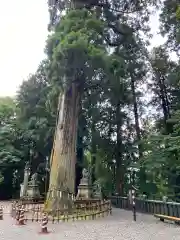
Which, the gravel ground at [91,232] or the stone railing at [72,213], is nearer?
the gravel ground at [91,232]

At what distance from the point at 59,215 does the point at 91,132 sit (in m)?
9.38

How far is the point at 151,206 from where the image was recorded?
1138 centimetres

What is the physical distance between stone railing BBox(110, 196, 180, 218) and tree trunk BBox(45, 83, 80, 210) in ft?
10.9

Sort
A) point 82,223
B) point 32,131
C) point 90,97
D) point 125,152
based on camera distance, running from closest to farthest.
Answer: point 82,223 → point 90,97 → point 125,152 → point 32,131

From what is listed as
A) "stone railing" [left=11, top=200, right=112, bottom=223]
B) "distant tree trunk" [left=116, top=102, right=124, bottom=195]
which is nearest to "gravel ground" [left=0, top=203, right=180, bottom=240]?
"stone railing" [left=11, top=200, right=112, bottom=223]

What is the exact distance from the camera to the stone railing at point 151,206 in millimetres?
9441

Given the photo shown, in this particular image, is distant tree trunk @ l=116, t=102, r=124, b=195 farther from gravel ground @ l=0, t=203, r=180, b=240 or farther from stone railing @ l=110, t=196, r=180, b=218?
gravel ground @ l=0, t=203, r=180, b=240

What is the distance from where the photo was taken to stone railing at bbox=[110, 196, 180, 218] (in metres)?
9.44

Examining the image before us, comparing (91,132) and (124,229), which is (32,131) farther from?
(124,229)

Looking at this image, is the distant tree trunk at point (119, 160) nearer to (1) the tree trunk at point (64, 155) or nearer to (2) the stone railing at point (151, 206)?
(2) the stone railing at point (151, 206)

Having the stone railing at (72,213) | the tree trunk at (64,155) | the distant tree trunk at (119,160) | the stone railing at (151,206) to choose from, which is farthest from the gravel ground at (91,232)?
the distant tree trunk at (119,160)

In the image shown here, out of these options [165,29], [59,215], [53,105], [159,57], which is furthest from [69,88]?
[159,57]

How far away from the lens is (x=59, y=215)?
974 centimetres

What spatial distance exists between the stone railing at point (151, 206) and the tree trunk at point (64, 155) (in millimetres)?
3322
